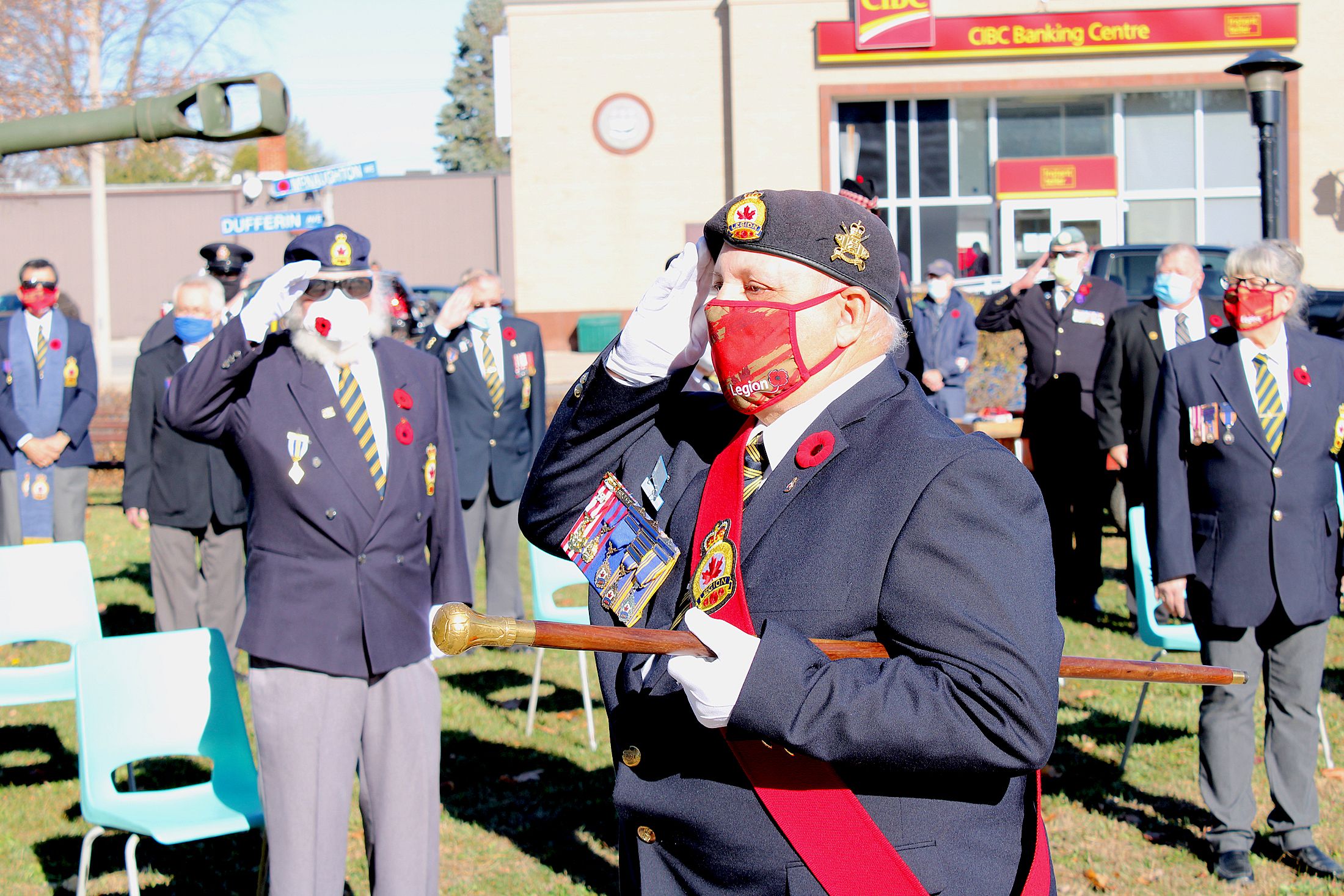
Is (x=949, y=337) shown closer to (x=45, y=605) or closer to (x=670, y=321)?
(x=45, y=605)

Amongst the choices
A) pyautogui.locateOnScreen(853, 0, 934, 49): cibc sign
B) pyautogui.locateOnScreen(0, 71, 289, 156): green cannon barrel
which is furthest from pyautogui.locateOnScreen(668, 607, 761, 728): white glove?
pyautogui.locateOnScreen(853, 0, 934, 49): cibc sign

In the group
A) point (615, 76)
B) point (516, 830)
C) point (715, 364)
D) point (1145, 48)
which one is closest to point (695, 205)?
point (615, 76)

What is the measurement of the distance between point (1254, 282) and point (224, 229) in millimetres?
7989

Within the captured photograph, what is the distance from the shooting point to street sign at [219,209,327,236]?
1023 centimetres

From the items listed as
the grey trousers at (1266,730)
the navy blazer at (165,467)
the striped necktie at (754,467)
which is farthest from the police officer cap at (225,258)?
the striped necktie at (754,467)

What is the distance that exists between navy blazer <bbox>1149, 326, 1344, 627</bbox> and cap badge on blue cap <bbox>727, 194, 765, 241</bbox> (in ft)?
10.8

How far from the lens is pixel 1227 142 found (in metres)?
25.8

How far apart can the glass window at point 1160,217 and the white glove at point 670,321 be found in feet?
83.3

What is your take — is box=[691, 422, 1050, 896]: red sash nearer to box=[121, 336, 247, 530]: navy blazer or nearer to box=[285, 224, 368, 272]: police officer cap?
box=[285, 224, 368, 272]: police officer cap

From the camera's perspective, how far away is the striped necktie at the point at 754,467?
7.33 feet

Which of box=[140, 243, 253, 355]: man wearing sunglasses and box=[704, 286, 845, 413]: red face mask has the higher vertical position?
box=[140, 243, 253, 355]: man wearing sunglasses

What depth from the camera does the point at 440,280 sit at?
43.7 meters

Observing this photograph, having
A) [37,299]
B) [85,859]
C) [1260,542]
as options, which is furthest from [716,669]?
[37,299]

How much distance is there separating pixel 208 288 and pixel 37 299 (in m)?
1.74
